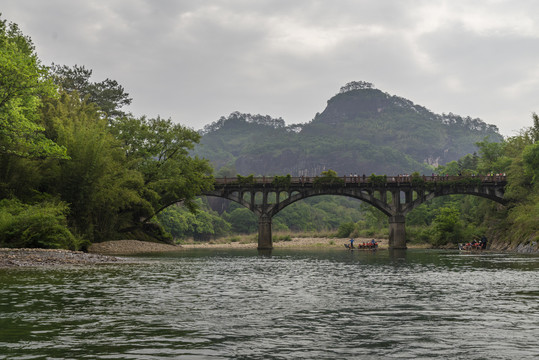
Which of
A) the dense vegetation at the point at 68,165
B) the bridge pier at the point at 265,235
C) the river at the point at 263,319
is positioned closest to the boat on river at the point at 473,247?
the bridge pier at the point at 265,235

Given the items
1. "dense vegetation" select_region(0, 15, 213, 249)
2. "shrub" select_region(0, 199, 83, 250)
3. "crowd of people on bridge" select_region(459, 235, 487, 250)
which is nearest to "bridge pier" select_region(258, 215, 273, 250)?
"dense vegetation" select_region(0, 15, 213, 249)

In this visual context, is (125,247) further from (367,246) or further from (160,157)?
(367,246)

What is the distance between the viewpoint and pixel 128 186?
5688 cm

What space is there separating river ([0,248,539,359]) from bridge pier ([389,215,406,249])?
5339 centimetres

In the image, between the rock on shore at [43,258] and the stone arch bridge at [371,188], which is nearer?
the rock on shore at [43,258]

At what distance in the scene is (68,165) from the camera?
1716 inches

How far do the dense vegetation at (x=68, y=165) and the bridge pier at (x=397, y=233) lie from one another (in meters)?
28.3

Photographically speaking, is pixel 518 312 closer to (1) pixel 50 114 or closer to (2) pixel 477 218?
(1) pixel 50 114

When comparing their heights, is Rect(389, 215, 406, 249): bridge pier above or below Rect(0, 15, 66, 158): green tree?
below

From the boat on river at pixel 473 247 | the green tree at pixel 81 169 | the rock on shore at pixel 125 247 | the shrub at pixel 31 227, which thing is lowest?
the boat on river at pixel 473 247

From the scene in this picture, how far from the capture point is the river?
387 inches

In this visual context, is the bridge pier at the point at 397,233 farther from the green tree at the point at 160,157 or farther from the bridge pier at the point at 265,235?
the green tree at the point at 160,157

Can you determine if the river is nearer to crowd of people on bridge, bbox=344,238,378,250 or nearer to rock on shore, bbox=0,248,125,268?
rock on shore, bbox=0,248,125,268

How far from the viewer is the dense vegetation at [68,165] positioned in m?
36.2
